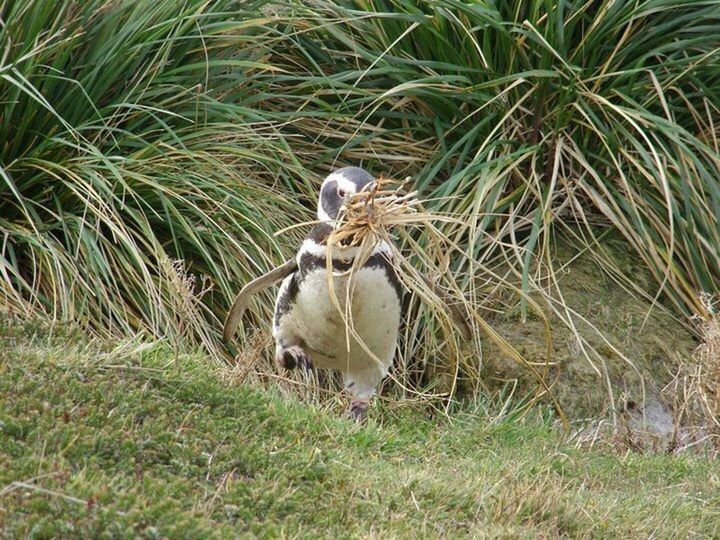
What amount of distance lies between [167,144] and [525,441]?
2587mm

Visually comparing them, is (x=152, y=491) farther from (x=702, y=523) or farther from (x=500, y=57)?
(x=500, y=57)

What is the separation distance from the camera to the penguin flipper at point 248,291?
5863mm

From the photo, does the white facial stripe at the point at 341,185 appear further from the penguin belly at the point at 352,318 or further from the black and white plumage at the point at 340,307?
the penguin belly at the point at 352,318

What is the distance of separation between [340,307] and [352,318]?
7 centimetres

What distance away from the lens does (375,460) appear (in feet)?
15.3

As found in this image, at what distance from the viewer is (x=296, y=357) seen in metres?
5.97

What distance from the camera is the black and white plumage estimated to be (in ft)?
18.0

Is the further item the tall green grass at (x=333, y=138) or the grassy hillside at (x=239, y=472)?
the tall green grass at (x=333, y=138)

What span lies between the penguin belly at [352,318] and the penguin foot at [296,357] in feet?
0.13

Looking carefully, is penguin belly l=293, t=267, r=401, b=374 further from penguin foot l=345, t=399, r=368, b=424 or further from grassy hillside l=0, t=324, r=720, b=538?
grassy hillside l=0, t=324, r=720, b=538

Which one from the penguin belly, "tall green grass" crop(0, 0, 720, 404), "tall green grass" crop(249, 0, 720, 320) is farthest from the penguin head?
"tall green grass" crop(249, 0, 720, 320)

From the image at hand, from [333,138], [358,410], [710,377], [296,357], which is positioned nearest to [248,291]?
[296,357]

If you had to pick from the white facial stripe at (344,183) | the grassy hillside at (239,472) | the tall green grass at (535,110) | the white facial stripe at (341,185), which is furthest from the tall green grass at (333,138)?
the grassy hillside at (239,472)

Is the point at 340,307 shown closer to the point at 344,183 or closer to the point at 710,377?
the point at 344,183
